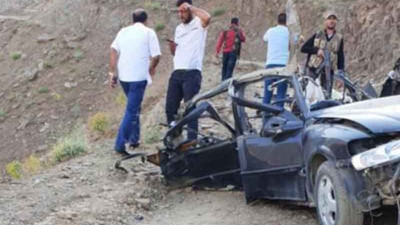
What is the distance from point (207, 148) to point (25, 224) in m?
1.97

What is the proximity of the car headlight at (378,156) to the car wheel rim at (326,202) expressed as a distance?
427mm

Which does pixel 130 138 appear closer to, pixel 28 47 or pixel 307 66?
pixel 307 66

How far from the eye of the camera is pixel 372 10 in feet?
68.2

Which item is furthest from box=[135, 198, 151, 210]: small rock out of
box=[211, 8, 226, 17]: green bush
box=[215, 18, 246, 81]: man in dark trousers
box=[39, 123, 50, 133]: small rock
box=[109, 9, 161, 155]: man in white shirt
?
box=[211, 8, 226, 17]: green bush

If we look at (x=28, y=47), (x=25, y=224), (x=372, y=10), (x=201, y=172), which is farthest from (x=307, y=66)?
(x=28, y=47)

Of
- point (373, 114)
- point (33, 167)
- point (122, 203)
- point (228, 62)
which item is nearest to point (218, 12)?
point (228, 62)

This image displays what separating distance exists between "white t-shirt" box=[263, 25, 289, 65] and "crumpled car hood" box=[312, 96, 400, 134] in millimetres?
5694

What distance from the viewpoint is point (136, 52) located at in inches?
402

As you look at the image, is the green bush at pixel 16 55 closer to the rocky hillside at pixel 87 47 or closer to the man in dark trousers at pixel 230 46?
Answer: the rocky hillside at pixel 87 47

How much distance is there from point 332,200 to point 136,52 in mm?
4348

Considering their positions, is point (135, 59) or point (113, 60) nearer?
point (135, 59)

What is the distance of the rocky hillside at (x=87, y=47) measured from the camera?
2042cm

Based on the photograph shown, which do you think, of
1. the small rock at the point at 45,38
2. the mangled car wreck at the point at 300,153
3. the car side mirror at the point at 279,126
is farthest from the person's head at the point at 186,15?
the small rock at the point at 45,38

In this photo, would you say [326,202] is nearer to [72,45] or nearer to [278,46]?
[278,46]
